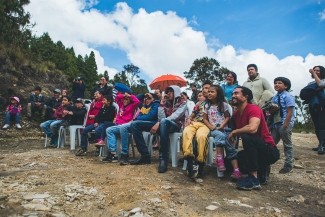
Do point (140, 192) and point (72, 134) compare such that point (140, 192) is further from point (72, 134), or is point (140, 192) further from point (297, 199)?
point (72, 134)

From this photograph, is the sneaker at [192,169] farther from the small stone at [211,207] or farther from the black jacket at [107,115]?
the black jacket at [107,115]

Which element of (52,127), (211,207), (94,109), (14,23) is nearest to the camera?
(211,207)

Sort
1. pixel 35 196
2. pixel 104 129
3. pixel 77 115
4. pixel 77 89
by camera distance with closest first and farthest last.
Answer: pixel 35 196
pixel 104 129
pixel 77 115
pixel 77 89

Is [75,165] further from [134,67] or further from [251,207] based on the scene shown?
[134,67]

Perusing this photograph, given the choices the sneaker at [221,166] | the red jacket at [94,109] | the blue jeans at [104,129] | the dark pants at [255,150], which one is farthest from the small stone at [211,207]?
the red jacket at [94,109]

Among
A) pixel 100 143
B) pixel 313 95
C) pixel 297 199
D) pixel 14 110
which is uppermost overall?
pixel 313 95

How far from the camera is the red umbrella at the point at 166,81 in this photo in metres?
7.24

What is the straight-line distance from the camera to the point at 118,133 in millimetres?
4617

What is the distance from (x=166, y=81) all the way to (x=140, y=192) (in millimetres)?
4993

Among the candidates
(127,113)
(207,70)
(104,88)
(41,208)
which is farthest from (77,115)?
(207,70)

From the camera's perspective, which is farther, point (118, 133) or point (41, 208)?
point (118, 133)

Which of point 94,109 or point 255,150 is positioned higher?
point 94,109

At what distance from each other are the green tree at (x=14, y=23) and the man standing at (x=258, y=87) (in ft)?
39.7

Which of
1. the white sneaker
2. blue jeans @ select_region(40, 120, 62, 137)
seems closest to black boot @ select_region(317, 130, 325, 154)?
blue jeans @ select_region(40, 120, 62, 137)
